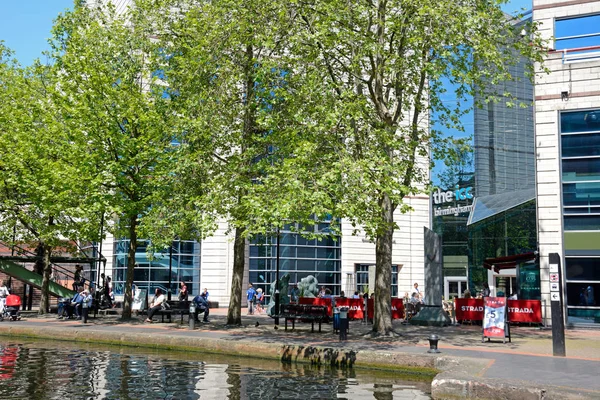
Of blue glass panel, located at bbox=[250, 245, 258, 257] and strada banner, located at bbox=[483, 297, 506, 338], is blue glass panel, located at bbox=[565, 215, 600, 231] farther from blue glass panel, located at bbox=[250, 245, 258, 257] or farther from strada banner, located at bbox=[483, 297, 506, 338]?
blue glass panel, located at bbox=[250, 245, 258, 257]

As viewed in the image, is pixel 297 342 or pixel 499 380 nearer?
pixel 499 380

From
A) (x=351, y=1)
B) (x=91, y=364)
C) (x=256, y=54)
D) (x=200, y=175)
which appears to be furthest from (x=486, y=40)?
(x=91, y=364)

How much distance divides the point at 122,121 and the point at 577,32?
18.5 meters

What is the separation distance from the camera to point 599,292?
23672 millimetres

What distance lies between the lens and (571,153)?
24984mm

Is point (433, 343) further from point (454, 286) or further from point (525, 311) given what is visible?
point (454, 286)

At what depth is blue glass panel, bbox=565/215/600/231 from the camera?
24.2 meters

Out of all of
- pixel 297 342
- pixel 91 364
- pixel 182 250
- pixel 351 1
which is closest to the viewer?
pixel 91 364

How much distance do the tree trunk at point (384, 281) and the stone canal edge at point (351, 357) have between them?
3785mm

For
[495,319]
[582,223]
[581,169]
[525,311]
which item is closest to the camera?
[495,319]

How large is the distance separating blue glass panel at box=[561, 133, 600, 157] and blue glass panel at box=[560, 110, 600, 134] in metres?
0.28

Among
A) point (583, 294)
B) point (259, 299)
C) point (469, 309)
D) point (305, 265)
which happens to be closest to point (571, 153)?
point (583, 294)

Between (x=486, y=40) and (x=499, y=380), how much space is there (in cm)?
1018

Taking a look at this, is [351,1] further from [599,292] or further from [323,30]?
[599,292]
